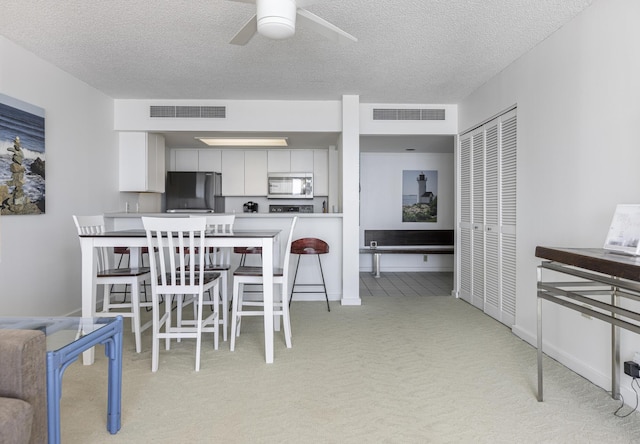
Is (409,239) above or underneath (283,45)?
underneath

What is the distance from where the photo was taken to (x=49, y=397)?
1442 mm

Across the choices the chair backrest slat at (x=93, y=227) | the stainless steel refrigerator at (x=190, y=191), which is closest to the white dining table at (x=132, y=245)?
the chair backrest slat at (x=93, y=227)

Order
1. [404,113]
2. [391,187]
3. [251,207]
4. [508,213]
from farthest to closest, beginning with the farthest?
1. [391,187]
2. [251,207]
3. [404,113]
4. [508,213]

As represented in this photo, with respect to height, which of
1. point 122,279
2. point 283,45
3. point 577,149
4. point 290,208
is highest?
point 283,45

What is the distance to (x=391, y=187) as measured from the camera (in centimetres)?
747

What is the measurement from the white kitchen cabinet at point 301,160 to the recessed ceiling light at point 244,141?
0.82 m

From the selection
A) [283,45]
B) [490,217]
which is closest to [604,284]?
[490,217]

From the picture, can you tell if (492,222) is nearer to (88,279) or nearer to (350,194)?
(350,194)

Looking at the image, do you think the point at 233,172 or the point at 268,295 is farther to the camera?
the point at 233,172

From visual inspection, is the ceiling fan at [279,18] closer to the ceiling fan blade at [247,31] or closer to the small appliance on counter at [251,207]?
the ceiling fan blade at [247,31]

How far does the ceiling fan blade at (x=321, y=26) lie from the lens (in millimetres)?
2273

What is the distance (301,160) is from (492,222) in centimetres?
356

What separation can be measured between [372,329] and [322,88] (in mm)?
2649

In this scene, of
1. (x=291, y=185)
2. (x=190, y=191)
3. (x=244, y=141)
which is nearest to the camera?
(x=244, y=141)
